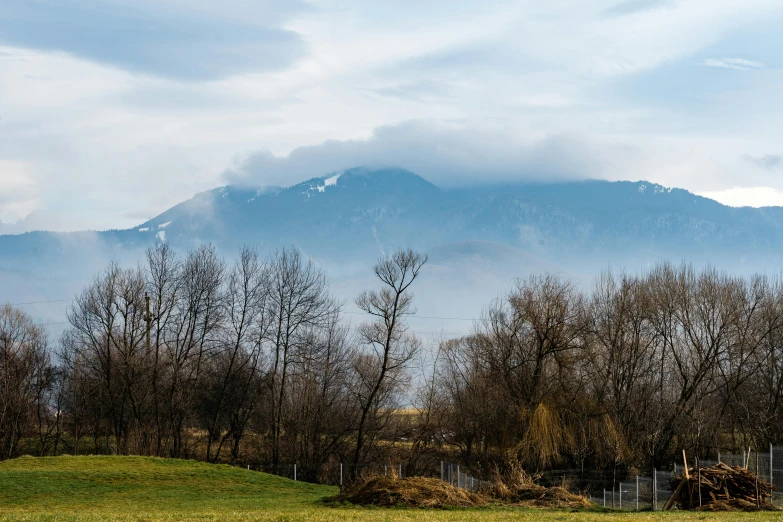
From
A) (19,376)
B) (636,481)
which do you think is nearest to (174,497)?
(636,481)

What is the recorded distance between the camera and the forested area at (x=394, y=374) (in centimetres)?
4791

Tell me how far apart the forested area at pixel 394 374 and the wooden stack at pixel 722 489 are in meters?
15.2

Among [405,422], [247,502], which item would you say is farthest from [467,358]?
[247,502]

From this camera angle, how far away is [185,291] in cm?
6456

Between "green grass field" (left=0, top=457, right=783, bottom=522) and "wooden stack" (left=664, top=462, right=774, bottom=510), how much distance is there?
3327 mm

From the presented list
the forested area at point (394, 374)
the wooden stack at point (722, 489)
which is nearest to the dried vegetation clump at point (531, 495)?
the wooden stack at point (722, 489)

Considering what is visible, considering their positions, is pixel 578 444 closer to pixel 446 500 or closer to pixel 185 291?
pixel 446 500

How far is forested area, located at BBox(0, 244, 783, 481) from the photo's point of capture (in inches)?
1886

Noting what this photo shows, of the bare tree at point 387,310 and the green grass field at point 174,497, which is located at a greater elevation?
the bare tree at point 387,310

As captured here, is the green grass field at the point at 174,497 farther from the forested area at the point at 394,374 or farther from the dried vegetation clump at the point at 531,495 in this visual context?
the forested area at the point at 394,374

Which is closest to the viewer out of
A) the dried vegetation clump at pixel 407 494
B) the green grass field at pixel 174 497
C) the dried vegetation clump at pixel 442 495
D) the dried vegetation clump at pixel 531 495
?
the green grass field at pixel 174 497

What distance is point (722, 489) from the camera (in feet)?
86.9

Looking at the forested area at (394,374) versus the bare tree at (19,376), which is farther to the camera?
the bare tree at (19,376)

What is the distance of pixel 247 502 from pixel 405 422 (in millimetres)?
40528
